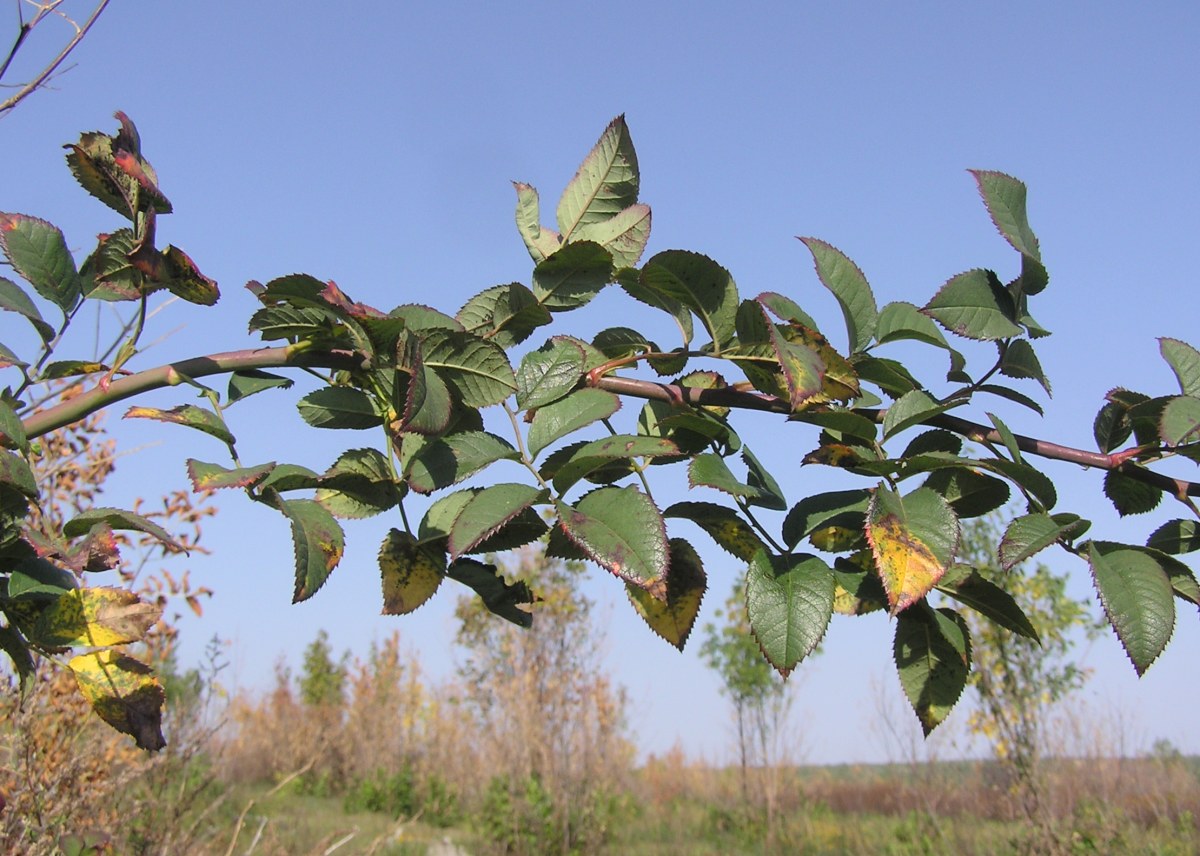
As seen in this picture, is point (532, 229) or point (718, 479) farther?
point (532, 229)

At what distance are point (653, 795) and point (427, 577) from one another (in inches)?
547

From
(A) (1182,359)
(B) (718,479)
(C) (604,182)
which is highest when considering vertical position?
(C) (604,182)

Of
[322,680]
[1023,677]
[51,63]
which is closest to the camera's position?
[51,63]

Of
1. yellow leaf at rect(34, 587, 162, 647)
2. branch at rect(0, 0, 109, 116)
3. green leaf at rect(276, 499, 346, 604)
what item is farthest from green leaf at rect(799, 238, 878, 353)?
branch at rect(0, 0, 109, 116)

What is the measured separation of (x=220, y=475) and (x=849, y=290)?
39cm

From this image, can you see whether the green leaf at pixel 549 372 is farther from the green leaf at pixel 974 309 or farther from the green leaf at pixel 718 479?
the green leaf at pixel 974 309

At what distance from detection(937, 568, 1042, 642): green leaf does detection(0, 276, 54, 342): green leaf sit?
1.91ft

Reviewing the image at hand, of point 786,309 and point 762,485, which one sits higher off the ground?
Answer: point 786,309

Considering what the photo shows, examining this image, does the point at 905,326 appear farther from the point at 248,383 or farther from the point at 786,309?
the point at 248,383

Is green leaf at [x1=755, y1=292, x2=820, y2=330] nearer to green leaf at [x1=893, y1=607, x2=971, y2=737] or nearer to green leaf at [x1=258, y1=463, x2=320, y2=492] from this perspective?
green leaf at [x1=893, y1=607, x2=971, y2=737]

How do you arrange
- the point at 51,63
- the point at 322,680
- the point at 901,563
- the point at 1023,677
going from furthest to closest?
the point at 322,680, the point at 1023,677, the point at 51,63, the point at 901,563

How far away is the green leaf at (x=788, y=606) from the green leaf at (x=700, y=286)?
15 centimetres

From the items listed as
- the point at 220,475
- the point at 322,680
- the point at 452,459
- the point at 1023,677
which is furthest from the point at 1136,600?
the point at 322,680

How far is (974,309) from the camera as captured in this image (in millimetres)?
593
